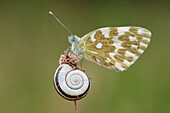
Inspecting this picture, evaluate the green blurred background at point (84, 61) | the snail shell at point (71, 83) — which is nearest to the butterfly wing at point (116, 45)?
the snail shell at point (71, 83)

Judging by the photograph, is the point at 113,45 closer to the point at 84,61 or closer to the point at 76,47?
the point at 76,47

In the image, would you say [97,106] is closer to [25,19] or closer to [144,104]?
[144,104]

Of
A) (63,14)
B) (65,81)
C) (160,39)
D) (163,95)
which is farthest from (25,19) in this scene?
(65,81)

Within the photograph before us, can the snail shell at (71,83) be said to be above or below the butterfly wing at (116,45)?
below

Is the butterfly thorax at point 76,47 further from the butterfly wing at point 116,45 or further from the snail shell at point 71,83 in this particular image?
the snail shell at point 71,83

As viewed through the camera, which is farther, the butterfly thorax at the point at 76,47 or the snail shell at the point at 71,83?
the butterfly thorax at the point at 76,47

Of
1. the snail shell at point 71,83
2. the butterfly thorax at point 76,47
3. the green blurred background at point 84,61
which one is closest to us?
the snail shell at point 71,83
